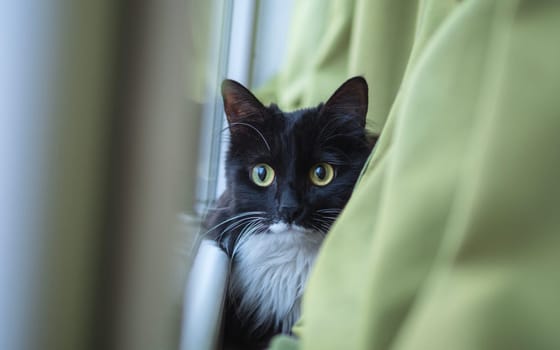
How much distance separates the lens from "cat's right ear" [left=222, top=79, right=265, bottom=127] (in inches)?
27.5

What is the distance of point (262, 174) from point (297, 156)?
0.24ft

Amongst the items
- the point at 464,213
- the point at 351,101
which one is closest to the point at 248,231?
the point at 351,101

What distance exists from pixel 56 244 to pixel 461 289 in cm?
36

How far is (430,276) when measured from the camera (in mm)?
370

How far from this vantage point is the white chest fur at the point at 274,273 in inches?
25.8

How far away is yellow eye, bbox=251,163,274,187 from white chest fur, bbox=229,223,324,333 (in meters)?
0.08

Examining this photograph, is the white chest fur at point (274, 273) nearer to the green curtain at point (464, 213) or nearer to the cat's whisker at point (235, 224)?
the cat's whisker at point (235, 224)

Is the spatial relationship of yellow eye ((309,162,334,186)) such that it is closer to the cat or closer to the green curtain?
the cat

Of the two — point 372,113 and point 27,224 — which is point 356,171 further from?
point 27,224

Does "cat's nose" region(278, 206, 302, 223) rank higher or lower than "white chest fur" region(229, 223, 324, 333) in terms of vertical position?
higher

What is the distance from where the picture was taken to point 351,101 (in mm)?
699

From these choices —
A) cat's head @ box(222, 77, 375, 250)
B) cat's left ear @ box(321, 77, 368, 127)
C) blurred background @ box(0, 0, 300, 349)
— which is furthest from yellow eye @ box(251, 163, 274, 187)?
blurred background @ box(0, 0, 300, 349)

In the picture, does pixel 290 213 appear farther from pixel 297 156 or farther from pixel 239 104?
pixel 239 104

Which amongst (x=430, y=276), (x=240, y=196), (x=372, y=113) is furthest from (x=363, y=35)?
(x=430, y=276)
